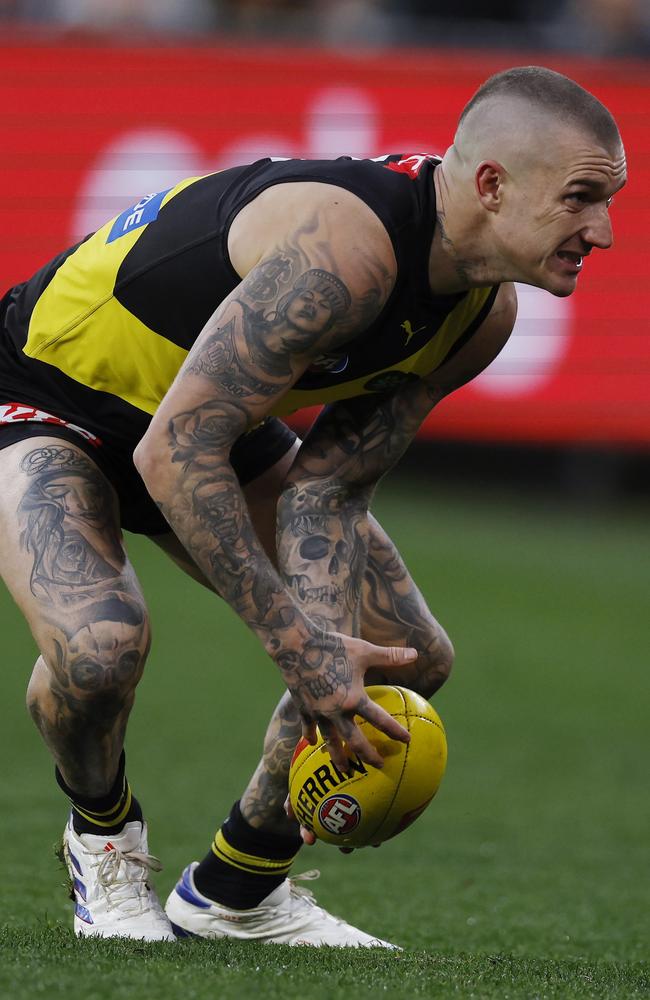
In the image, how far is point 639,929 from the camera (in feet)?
15.4

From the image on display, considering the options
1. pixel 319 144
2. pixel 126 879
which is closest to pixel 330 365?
pixel 126 879

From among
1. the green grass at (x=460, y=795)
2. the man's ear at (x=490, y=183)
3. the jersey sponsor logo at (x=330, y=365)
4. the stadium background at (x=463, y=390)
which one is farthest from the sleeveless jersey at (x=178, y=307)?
the stadium background at (x=463, y=390)

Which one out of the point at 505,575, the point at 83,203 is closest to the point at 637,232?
the point at 505,575

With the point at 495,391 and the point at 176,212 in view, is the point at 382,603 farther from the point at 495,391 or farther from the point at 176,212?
the point at 495,391

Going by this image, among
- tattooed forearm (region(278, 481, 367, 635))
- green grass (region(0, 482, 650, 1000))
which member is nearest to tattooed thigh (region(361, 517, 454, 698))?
tattooed forearm (region(278, 481, 367, 635))

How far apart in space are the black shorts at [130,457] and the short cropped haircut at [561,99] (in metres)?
1.17

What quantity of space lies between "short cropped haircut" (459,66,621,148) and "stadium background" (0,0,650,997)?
370 cm

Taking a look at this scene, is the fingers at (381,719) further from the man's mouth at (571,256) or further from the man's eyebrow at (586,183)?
the man's eyebrow at (586,183)

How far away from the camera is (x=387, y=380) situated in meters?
4.33

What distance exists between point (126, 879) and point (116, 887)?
1.4 inches

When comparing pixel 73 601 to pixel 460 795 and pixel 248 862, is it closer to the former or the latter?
pixel 248 862

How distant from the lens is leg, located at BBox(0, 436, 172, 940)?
3969 millimetres

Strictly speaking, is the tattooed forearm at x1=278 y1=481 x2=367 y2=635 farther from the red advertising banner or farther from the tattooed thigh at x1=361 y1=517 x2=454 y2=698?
the red advertising banner

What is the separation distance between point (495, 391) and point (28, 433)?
748cm
